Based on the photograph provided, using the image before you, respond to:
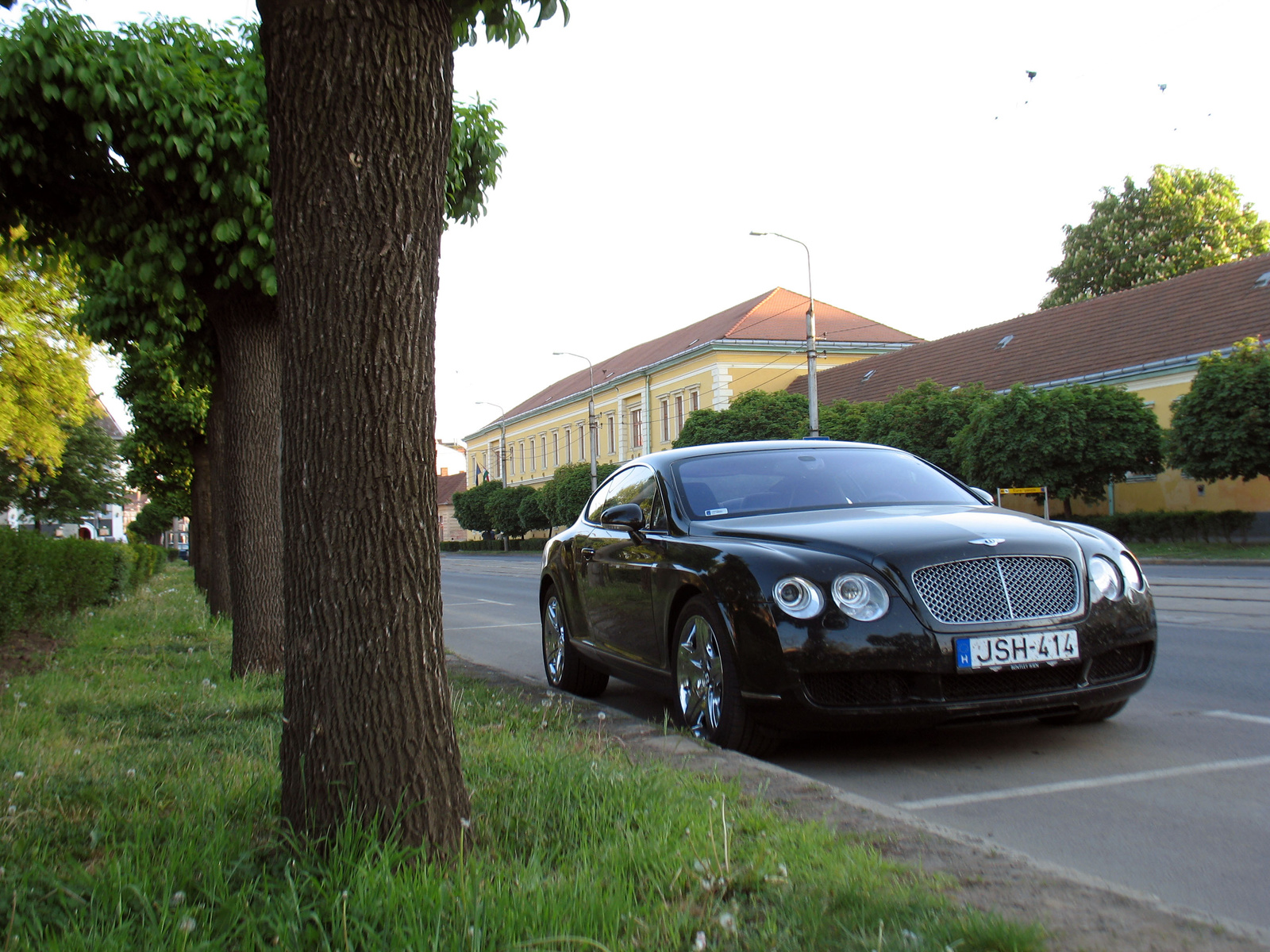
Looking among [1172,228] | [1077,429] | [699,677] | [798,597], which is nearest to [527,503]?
[1172,228]

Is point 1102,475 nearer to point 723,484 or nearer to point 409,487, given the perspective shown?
point 723,484

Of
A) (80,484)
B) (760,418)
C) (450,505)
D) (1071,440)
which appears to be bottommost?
(1071,440)

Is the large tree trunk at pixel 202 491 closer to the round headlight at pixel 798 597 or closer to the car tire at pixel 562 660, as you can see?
the car tire at pixel 562 660

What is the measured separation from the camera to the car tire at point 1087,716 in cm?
578

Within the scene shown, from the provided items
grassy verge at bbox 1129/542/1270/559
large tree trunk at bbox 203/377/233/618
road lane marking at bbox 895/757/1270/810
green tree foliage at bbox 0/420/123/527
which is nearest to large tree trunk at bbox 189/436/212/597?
large tree trunk at bbox 203/377/233/618

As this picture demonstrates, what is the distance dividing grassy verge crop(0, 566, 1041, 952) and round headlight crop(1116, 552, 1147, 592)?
2.49 m

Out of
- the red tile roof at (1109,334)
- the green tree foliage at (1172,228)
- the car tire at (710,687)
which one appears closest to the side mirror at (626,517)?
the car tire at (710,687)

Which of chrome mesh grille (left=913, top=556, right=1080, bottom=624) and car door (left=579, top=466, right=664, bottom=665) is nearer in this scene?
chrome mesh grille (left=913, top=556, right=1080, bottom=624)

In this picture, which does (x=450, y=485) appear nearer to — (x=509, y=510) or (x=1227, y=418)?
(x=509, y=510)

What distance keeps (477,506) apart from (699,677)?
Answer: 7179 cm

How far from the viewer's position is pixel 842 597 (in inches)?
193

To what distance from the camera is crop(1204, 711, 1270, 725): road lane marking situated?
19.3 feet

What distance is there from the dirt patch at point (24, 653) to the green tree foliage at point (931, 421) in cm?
2481

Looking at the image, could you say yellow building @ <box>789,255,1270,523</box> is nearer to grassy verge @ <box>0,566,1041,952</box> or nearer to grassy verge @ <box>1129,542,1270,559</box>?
grassy verge @ <box>1129,542,1270,559</box>
